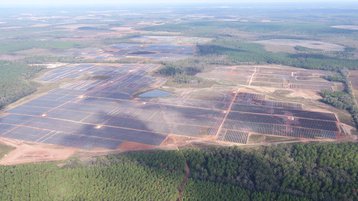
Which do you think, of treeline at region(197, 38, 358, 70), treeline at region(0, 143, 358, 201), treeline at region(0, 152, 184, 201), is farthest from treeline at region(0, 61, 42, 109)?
treeline at region(197, 38, 358, 70)

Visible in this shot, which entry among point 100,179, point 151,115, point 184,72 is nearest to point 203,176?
point 100,179

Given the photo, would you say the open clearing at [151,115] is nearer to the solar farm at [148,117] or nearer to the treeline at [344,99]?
the solar farm at [148,117]

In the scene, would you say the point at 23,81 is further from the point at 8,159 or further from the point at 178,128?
the point at 178,128

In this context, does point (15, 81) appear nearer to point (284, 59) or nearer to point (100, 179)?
point (100, 179)

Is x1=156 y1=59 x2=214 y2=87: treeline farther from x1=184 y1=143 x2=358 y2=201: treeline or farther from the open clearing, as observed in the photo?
x1=184 y1=143 x2=358 y2=201: treeline

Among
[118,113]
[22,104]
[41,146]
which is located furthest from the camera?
[22,104]

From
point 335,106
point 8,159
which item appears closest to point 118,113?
point 8,159
